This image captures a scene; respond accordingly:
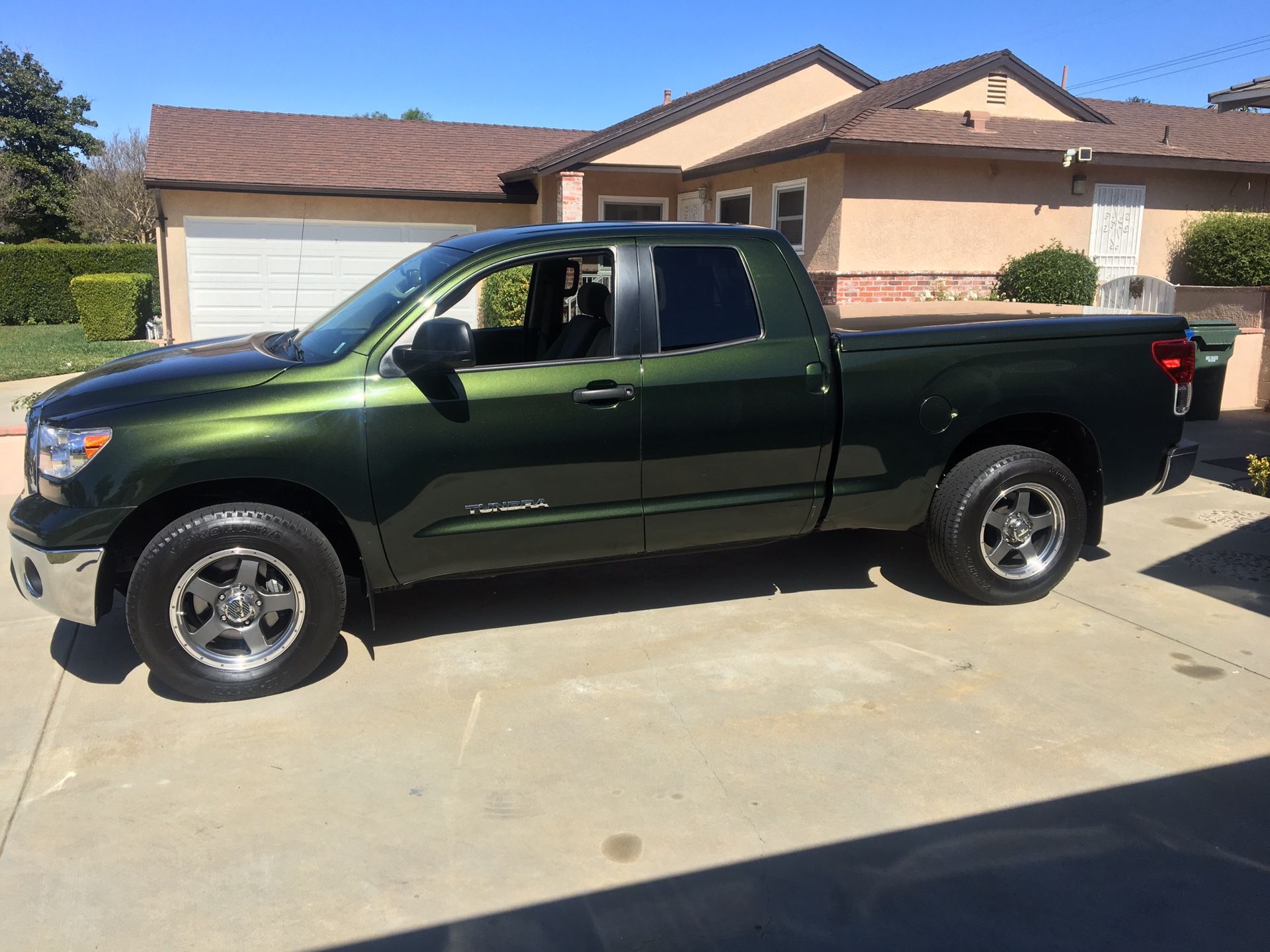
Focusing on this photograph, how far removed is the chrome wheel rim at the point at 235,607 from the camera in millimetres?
4238

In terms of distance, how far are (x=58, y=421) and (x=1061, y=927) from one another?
160 inches

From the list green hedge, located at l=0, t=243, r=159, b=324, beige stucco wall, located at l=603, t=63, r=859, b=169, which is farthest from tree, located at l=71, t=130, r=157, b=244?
beige stucco wall, located at l=603, t=63, r=859, b=169

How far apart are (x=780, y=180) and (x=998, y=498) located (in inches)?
432

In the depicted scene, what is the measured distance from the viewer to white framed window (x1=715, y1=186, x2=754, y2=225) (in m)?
16.3

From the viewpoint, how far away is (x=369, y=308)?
4.84 metres

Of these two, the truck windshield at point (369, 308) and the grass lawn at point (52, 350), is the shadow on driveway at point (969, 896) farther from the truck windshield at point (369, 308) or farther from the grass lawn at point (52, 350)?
the grass lawn at point (52, 350)

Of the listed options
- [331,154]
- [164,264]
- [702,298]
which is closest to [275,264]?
[164,264]

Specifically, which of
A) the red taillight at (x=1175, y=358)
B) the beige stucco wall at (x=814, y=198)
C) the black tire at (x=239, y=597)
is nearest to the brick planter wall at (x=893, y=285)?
the beige stucco wall at (x=814, y=198)

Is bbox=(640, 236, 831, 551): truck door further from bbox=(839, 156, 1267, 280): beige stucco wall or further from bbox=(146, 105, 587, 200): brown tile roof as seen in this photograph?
bbox=(146, 105, 587, 200): brown tile roof

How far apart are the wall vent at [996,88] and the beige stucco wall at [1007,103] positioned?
1.7 inches

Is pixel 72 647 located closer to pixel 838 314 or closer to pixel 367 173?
pixel 838 314

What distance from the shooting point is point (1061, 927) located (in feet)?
9.62

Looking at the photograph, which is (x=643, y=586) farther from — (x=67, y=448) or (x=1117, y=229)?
(x=1117, y=229)

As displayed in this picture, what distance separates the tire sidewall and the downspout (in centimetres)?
1520
